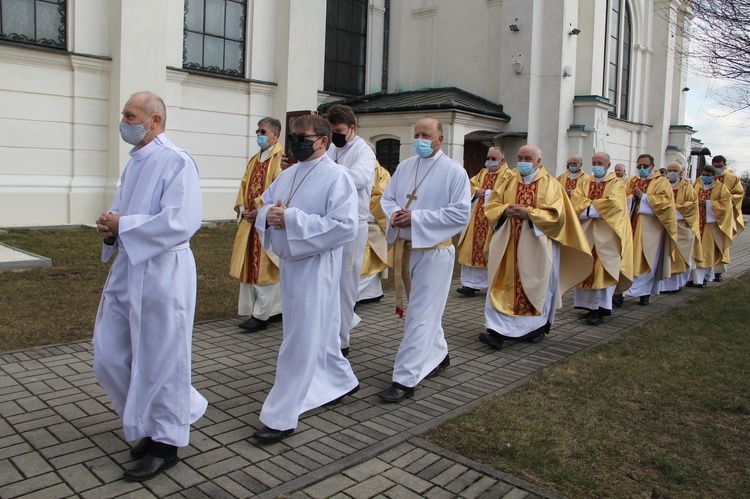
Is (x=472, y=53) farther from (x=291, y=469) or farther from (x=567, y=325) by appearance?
(x=291, y=469)

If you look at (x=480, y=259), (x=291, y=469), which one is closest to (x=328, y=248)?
(x=291, y=469)

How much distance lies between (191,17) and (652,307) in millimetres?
11718

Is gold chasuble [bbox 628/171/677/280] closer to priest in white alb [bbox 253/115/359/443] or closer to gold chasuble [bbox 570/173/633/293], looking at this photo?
gold chasuble [bbox 570/173/633/293]

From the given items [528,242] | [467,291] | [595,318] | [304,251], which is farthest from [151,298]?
[467,291]

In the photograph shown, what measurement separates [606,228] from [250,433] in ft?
19.5

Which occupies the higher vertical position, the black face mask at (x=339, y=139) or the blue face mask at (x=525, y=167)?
the black face mask at (x=339, y=139)

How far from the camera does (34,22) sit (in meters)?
13.5

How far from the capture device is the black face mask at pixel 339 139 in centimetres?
636

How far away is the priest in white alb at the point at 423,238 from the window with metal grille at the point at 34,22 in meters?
10.8

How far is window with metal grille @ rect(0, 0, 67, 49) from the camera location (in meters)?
13.2

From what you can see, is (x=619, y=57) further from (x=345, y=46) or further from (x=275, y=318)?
(x=275, y=318)

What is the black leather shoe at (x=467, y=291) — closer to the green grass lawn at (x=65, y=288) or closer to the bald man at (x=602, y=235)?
the bald man at (x=602, y=235)

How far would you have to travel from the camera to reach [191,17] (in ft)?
52.2

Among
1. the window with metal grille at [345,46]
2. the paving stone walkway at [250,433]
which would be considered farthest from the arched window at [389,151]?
the paving stone walkway at [250,433]
